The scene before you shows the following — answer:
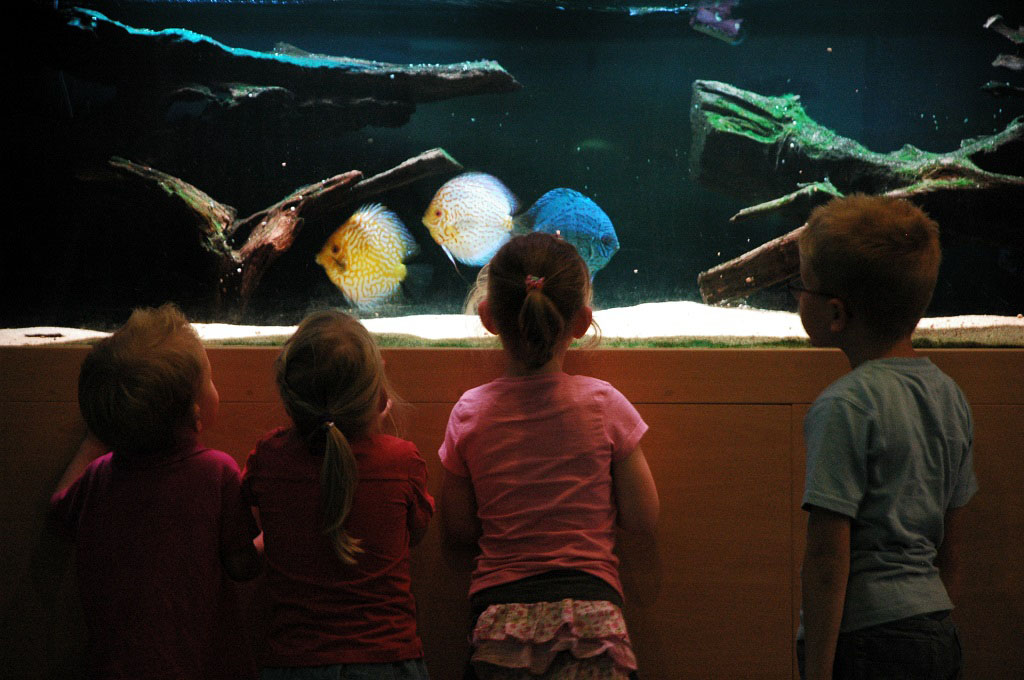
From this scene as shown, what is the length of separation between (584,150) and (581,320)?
620 millimetres

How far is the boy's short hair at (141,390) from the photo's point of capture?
4.64 feet

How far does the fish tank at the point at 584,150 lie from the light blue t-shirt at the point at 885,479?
58 centimetres

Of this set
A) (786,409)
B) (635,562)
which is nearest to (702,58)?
(786,409)

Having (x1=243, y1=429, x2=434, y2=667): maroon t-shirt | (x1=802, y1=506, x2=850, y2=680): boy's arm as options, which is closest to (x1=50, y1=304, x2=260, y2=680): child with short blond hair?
(x1=243, y1=429, x2=434, y2=667): maroon t-shirt

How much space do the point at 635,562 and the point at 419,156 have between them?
118 cm

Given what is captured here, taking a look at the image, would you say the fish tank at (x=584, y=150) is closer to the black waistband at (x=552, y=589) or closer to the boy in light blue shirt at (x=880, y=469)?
the boy in light blue shirt at (x=880, y=469)

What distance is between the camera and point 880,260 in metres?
1.24

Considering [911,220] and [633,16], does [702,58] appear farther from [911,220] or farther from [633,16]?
[911,220]

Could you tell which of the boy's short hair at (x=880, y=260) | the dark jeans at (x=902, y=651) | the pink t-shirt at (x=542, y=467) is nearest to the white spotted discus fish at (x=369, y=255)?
the pink t-shirt at (x=542, y=467)

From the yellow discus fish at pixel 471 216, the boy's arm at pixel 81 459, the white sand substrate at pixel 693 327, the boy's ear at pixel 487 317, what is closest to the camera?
the boy's ear at pixel 487 317

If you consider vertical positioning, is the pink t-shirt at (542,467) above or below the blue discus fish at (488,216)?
below

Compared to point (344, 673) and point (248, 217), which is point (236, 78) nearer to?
point (248, 217)

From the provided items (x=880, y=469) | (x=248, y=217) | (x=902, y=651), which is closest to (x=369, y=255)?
(x=248, y=217)

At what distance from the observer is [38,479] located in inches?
71.1
